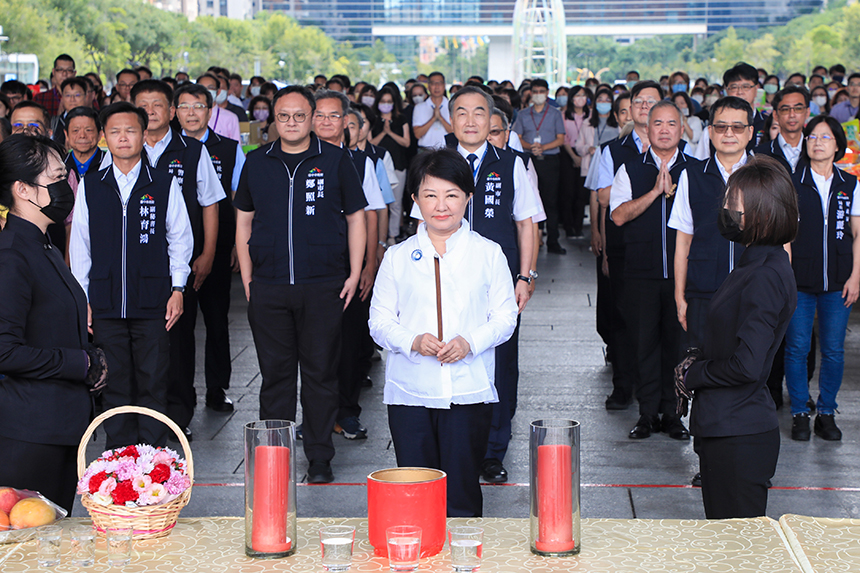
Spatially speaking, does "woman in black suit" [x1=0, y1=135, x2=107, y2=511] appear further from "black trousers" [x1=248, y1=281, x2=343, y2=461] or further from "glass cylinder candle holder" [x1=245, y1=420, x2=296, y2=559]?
"black trousers" [x1=248, y1=281, x2=343, y2=461]

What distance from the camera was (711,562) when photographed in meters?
1.98

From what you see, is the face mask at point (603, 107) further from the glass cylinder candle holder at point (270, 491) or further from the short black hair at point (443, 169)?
the glass cylinder candle holder at point (270, 491)

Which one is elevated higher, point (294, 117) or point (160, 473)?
point (294, 117)

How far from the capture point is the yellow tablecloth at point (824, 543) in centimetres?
197

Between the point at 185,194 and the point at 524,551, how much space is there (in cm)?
333

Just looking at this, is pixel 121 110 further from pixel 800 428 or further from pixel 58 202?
pixel 800 428

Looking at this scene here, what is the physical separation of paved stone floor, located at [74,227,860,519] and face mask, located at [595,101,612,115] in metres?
5.01

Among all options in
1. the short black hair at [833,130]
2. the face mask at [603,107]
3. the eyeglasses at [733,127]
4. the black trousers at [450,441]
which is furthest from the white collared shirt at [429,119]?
the black trousers at [450,441]

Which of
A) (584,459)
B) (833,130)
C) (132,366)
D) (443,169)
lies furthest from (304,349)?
(833,130)

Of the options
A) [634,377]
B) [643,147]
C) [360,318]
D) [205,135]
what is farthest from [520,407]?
[205,135]

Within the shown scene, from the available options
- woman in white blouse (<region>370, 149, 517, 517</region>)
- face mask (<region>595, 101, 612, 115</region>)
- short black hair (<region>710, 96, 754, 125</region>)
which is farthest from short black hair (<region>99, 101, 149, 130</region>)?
face mask (<region>595, 101, 612, 115</region>)

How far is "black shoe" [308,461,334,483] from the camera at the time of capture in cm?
434

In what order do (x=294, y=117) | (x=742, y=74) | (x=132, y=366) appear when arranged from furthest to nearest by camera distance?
(x=742, y=74)
(x=132, y=366)
(x=294, y=117)

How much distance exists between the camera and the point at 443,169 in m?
2.96
